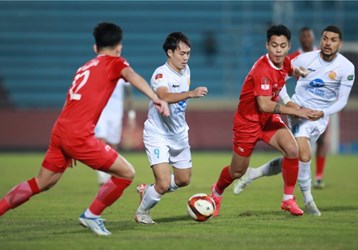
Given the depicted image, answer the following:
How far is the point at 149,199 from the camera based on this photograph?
9.26 metres

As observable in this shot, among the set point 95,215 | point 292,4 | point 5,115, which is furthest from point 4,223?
point 292,4

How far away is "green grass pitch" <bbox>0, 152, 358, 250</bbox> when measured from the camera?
7.58m

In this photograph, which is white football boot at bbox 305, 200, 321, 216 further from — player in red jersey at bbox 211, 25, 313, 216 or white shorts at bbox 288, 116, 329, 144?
white shorts at bbox 288, 116, 329, 144

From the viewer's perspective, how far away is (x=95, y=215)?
8.02 meters

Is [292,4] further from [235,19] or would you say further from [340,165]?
[340,165]

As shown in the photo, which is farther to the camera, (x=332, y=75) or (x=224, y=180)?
(x=332, y=75)

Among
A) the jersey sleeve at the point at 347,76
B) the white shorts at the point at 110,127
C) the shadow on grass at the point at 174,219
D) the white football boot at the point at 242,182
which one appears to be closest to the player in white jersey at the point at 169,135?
the shadow on grass at the point at 174,219

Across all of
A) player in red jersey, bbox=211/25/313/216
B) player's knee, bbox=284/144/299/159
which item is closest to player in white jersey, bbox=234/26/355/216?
player in red jersey, bbox=211/25/313/216

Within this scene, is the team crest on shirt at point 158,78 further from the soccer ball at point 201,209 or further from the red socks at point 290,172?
the red socks at point 290,172

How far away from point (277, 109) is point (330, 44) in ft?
5.25

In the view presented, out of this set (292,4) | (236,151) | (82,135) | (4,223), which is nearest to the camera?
→ (82,135)

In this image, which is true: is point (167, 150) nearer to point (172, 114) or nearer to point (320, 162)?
point (172, 114)

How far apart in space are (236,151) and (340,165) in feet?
33.9

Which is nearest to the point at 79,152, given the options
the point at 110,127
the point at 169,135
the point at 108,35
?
the point at 108,35
